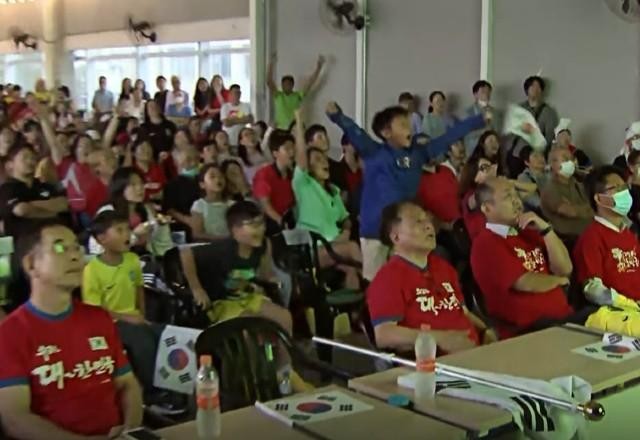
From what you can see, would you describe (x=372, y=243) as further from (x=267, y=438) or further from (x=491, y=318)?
(x=267, y=438)

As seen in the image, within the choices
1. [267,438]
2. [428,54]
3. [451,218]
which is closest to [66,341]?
[267,438]

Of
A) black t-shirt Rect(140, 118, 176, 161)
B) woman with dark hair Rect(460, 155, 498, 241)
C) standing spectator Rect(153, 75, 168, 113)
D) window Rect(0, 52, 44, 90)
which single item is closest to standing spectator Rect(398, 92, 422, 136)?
black t-shirt Rect(140, 118, 176, 161)

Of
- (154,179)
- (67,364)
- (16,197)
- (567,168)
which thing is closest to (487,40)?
(567,168)

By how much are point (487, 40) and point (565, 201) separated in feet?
12.4

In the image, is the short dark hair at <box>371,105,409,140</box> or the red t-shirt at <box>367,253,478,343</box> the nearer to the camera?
the red t-shirt at <box>367,253,478,343</box>

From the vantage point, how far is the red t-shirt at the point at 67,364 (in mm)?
2619

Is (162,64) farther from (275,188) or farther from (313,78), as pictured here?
(275,188)

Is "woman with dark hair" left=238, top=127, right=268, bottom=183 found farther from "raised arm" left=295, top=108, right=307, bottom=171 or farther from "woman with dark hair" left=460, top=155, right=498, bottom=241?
"woman with dark hair" left=460, top=155, right=498, bottom=241

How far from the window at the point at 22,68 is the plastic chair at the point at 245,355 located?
1531 cm

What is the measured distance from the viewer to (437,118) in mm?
9688

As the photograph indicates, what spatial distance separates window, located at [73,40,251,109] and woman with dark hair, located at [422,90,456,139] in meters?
3.37

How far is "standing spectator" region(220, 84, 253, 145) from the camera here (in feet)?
34.3

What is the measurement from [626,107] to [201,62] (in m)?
7.03

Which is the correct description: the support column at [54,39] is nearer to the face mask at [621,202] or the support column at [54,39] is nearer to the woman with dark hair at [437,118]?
the woman with dark hair at [437,118]
